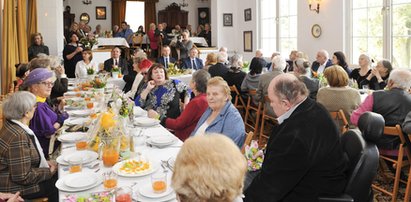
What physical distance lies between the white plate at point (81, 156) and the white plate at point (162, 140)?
0.47 meters

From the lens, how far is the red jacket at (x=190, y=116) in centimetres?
382

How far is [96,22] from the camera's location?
17.6 metres

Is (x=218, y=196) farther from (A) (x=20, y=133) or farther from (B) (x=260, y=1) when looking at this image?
(B) (x=260, y=1)

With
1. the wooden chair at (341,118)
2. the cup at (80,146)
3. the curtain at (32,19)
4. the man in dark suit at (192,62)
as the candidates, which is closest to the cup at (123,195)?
the cup at (80,146)

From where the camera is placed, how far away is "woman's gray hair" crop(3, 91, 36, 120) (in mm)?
2770

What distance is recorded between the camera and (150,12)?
18047mm

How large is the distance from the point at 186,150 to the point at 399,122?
3068 mm

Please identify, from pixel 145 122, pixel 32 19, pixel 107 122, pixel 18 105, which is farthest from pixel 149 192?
pixel 32 19

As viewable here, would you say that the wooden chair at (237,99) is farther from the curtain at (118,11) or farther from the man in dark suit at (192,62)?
the curtain at (118,11)

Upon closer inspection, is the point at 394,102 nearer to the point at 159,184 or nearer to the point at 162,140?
the point at 162,140

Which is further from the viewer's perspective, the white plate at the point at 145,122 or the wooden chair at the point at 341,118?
the wooden chair at the point at 341,118

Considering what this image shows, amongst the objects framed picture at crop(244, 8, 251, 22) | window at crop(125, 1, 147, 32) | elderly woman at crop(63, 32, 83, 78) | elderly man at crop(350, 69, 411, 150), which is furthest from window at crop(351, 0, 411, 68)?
window at crop(125, 1, 147, 32)

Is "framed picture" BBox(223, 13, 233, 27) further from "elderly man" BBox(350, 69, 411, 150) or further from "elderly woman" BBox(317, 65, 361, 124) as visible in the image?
"elderly man" BBox(350, 69, 411, 150)

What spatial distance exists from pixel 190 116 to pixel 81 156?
1362 millimetres
